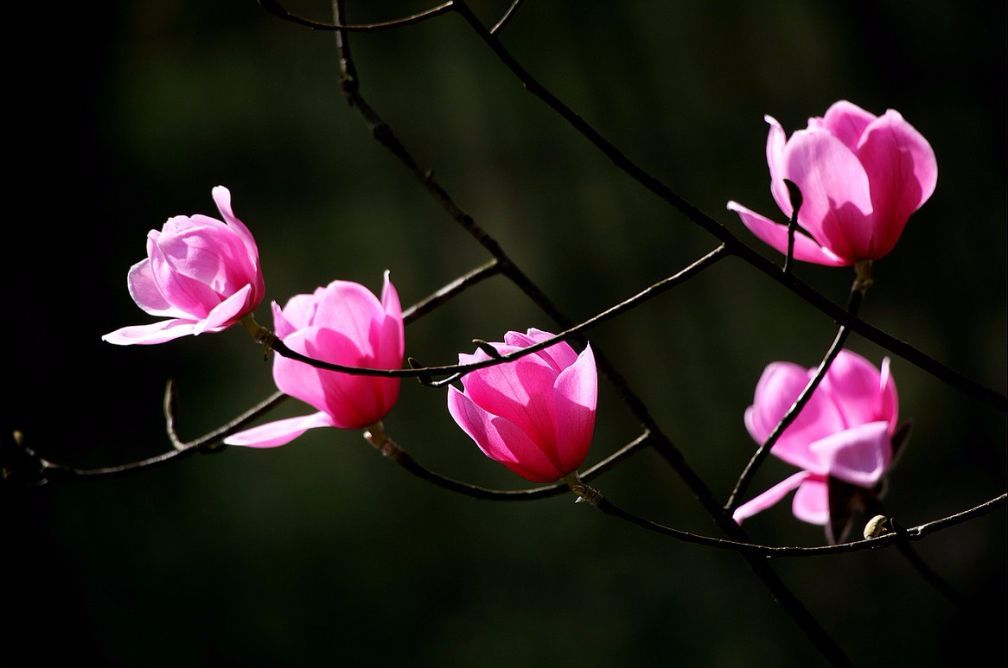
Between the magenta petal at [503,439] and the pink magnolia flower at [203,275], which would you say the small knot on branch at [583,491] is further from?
the pink magnolia flower at [203,275]

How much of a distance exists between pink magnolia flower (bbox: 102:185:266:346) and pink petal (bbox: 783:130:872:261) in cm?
20

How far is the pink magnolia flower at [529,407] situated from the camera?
1.03 ft

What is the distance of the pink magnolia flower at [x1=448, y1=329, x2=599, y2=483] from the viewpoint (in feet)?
1.03

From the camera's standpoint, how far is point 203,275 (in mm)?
321

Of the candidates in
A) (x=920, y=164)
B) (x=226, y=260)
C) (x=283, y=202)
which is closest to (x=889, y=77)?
(x=283, y=202)

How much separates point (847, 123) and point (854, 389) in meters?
0.12

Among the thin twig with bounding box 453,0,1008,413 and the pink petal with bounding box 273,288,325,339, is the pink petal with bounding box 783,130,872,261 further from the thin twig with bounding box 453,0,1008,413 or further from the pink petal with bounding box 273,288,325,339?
the pink petal with bounding box 273,288,325,339

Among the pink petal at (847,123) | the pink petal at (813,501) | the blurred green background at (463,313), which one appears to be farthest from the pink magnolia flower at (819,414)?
the blurred green background at (463,313)

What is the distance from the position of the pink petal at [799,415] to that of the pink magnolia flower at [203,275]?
0.22m

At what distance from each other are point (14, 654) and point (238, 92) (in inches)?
39.8

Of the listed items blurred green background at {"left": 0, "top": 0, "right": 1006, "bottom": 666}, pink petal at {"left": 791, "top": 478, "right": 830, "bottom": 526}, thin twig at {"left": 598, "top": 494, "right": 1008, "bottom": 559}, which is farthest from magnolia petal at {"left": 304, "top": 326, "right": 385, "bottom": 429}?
blurred green background at {"left": 0, "top": 0, "right": 1006, "bottom": 666}

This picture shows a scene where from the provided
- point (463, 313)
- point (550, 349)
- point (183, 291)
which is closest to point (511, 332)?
point (550, 349)

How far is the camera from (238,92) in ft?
4.96

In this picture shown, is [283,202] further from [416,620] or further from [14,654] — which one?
[14,654]
